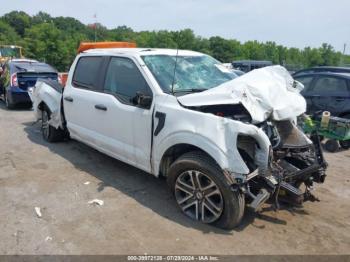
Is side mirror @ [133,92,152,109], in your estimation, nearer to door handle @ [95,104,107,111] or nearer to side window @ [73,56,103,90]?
door handle @ [95,104,107,111]

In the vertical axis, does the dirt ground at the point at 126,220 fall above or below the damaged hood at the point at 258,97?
below

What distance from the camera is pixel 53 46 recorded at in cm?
3919

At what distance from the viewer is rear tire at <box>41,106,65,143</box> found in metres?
7.14

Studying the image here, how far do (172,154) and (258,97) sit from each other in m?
1.20

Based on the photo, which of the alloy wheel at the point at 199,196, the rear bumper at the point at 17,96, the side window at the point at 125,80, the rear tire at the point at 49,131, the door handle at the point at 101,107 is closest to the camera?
the alloy wheel at the point at 199,196

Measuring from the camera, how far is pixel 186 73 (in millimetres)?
4848

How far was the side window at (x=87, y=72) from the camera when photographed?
18.0ft

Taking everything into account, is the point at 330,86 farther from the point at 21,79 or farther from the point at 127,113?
the point at 21,79

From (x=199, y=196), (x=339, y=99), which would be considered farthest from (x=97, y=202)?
(x=339, y=99)

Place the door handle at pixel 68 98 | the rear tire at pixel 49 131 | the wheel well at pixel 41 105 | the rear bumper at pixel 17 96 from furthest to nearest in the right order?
1. the rear bumper at pixel 17 96
2. the wheel well at pixel 41 105
3. the rear tire at pixel 49 131
4. the door handle at pixel 68 98

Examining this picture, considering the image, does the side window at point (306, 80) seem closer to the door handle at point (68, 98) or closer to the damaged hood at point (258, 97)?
the damaged hood at point (258, 97)

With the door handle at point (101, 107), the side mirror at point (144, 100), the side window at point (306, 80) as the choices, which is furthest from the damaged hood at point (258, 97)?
the side window at point (306, 80)

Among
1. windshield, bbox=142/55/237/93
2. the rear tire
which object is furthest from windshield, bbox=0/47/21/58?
windshield, bbox=142/55/237/93

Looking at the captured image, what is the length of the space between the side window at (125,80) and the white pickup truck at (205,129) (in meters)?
0.01
